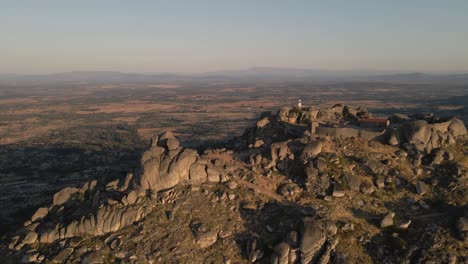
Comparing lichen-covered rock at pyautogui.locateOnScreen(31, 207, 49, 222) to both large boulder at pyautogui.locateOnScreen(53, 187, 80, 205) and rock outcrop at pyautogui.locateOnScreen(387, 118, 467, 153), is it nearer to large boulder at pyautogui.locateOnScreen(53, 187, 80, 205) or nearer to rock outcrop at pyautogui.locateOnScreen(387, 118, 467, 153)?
large boulder at pyautogui.locateOnScreen(53, 187, 80, 205)

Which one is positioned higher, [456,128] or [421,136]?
[456,128]

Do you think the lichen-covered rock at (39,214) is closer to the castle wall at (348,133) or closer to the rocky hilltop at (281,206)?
the rocky hilltop at (281,206)

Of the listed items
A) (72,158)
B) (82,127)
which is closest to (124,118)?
(82,127)

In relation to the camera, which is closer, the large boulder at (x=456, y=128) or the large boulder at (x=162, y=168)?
the large boulder at (x=162, y=168)

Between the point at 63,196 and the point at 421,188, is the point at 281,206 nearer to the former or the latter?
the point at 421,188

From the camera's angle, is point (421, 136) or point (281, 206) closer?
point (281, 206)

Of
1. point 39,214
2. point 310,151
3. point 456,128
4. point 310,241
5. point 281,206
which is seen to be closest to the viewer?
point 310,241

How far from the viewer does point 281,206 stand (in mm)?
37031

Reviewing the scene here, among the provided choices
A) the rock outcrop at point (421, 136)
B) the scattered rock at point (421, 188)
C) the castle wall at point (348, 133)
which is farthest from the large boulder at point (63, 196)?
the rock outcrop at point (421, 136)

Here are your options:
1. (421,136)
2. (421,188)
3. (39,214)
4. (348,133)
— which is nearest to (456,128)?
(421,136)

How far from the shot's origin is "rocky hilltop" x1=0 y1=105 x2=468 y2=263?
104 ft

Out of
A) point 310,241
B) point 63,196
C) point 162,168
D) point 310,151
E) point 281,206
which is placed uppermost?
point 310,151

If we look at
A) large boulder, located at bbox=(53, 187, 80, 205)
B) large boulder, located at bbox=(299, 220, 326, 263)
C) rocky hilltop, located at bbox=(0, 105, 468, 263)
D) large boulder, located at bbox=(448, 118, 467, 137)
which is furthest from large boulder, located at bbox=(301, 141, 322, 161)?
large boulder, located at bbox=(53, 187, 80, 205)

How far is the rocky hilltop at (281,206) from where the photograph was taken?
3167cm
